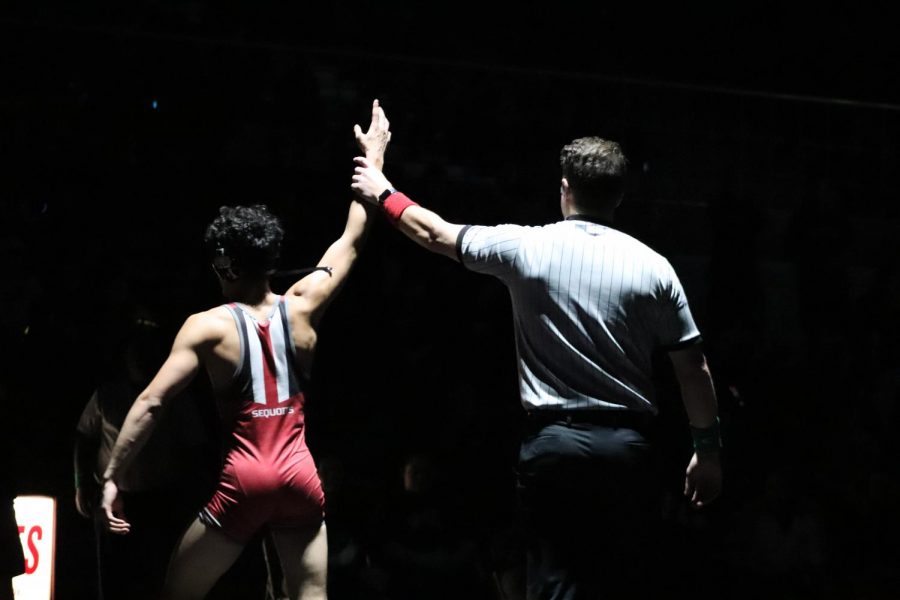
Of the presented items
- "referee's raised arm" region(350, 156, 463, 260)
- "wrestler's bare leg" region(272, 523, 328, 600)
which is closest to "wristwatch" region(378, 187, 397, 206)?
"referee's raised arm" region(350, 156, 463, 260)

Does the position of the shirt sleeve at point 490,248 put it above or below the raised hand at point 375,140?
below

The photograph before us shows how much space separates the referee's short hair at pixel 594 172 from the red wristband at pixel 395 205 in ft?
1.63

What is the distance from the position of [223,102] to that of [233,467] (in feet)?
9.84

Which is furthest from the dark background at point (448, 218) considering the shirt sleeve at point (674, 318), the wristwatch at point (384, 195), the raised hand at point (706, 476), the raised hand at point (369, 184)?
the shirt sleeve at point (674, 318)

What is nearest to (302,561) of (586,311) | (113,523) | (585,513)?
(113,523)

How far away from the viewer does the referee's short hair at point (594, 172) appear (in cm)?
315

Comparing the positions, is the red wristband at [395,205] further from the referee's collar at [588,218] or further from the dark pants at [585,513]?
the dark pants at [585,513]

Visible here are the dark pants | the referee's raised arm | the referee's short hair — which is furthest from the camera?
the referee's raised arm

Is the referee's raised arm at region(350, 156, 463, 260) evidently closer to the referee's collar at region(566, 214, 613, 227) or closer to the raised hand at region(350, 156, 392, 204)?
the raised hand at region(350, 156, 392, 204)

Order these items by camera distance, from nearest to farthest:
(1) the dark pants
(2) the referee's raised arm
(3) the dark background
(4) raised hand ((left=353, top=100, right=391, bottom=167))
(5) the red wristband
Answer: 1. (1) the dark pants
2. (2) the referee's raised arm
3. (5) the red wristband
4. (4) raised hand ((left=353, top=100, right=391, bottom=167))
5. (3) the dark background

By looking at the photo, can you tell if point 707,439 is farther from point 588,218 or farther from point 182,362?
point 182,362

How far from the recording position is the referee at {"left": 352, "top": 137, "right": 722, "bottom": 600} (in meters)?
3.05

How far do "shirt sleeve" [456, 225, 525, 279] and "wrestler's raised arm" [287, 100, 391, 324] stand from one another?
0.55m

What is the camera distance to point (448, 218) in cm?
596
